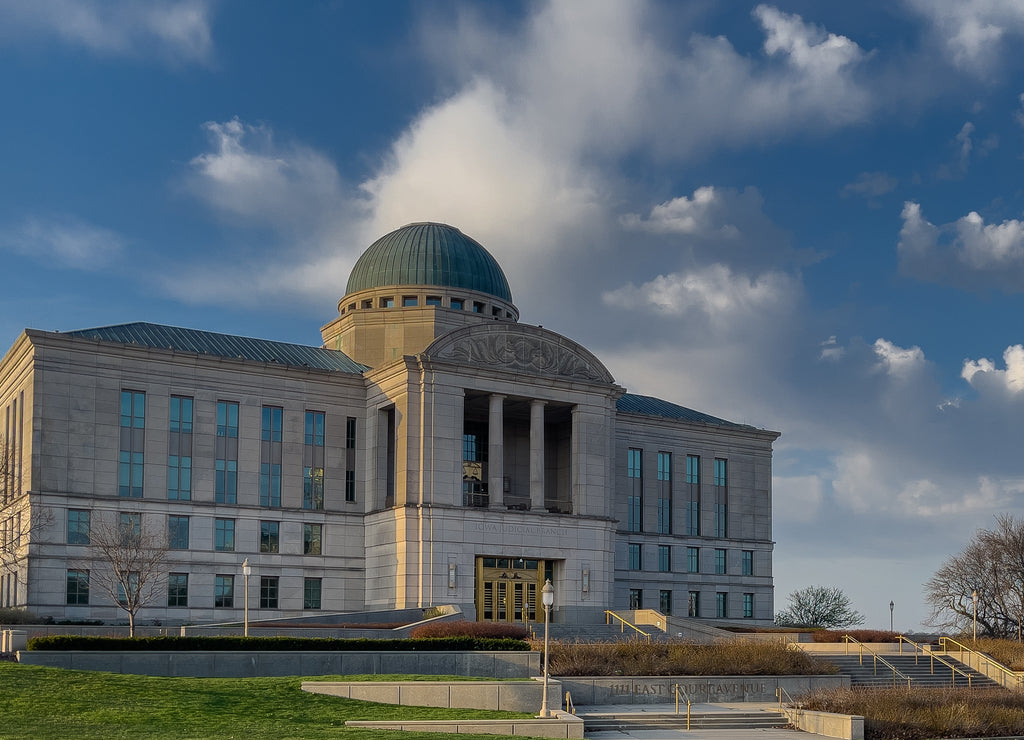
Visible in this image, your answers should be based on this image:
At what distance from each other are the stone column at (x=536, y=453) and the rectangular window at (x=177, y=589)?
19.5 metres

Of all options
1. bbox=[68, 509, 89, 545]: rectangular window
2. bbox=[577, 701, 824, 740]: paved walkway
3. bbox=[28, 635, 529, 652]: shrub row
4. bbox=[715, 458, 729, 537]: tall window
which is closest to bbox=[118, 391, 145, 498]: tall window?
bbox=[68, 509, 89, 545]: rectangular window

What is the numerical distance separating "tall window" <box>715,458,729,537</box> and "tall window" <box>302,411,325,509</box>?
97.7 feet

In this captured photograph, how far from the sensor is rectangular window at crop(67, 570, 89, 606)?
5869cm

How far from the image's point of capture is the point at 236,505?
6419 centimetres

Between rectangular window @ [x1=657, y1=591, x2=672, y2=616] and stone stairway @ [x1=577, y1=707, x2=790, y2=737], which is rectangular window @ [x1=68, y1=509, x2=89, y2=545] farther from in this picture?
rectangular window @ [x1=657, y1=591, x2=672, y2=616]

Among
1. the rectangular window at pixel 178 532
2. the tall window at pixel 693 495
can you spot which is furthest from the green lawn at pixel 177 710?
the tall window at pixel 693 495

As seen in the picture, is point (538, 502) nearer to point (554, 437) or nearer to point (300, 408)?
point (554, 437)

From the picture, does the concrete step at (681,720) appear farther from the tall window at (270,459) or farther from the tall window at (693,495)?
the tall window at (693,495)

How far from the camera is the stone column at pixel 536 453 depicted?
67.2 meters

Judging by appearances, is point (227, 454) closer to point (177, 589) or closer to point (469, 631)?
point (177, 589)

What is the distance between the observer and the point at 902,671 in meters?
52.2

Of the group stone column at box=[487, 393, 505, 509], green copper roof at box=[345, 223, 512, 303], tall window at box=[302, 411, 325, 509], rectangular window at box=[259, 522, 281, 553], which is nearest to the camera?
rectangular window at box=[259, 522, 281, 553]

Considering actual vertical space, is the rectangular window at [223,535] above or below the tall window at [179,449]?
below

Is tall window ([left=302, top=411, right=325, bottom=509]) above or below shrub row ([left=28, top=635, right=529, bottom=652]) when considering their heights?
above
